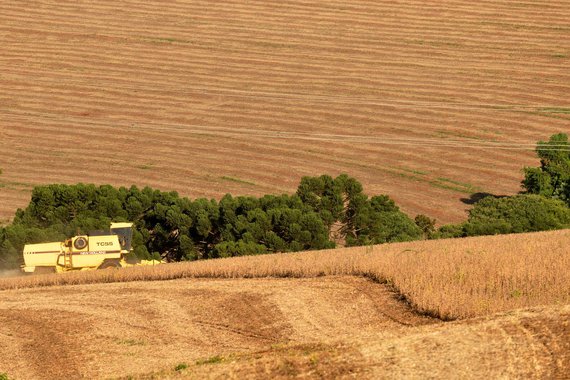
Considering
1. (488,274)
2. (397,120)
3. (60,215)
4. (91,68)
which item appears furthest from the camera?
(91,68)

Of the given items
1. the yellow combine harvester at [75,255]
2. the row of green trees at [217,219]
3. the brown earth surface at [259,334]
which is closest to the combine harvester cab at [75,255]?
the yellow combine harvester at [75,255]

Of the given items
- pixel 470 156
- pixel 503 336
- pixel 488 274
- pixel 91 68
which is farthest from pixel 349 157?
pixel 503 336

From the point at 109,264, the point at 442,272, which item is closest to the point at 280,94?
the point at 109,264

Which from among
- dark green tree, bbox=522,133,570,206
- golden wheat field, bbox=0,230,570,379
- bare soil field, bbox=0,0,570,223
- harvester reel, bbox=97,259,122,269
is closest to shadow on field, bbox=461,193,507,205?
bare soil field, bbox=0,0,570,223

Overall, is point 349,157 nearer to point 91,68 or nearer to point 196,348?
point 91,68

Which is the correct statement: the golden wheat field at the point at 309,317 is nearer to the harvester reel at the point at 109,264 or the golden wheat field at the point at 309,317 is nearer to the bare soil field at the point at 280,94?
the harvester reel at the point at 109,264

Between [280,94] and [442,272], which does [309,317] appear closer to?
[442,272]
